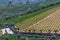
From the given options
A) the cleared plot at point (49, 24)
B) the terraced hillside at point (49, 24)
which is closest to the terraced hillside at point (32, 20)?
the terraced hillside at point (49, 24)

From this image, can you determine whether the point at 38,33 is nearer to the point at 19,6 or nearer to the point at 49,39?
the point at 49,39

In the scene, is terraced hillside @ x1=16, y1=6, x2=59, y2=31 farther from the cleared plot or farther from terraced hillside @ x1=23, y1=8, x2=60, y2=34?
the cleared plot

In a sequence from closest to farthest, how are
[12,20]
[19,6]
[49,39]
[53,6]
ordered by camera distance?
[49,39] < [12,20] < [53,6] < [19,6]

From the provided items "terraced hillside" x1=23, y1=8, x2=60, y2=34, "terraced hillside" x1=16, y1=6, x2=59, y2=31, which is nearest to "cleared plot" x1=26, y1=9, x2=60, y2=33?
"terraced hillside" x1=23, y1=8, x2=60, y2=34

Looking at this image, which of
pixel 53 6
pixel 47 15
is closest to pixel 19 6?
pixel 53 6

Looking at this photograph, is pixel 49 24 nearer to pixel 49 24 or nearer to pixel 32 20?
pixel 49 24

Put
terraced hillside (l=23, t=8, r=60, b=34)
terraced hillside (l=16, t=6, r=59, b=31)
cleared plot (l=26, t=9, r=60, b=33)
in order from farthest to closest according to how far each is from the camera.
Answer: terraced hillside (l=16, t=6, r=59, b=31)
cleared plot (l=26, t=9, r=60, b=33)
terraced hillside (l=23, t=8, r=60, b=34)

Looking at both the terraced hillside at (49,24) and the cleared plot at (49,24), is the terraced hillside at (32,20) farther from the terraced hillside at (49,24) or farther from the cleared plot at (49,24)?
the cleared plot at (49,24)

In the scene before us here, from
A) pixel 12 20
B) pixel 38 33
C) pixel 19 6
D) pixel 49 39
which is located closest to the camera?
pixel 49 39
